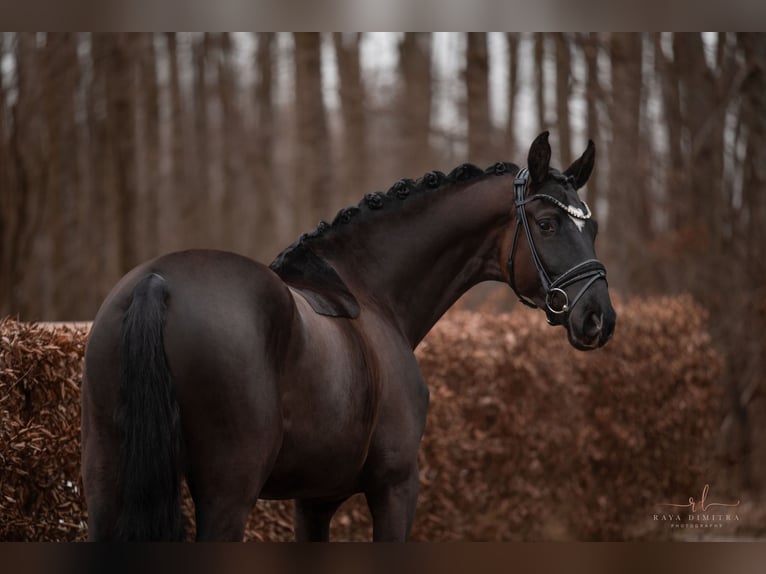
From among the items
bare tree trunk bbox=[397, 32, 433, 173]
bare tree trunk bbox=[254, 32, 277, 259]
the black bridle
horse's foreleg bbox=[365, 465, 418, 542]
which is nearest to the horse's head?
the black bridle

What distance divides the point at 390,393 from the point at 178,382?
113cm

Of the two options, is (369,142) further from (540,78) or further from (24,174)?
(24,174)

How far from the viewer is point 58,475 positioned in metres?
5.04

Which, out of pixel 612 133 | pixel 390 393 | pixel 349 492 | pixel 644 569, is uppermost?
pixel 612 133

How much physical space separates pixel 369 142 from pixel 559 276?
41.6 ft

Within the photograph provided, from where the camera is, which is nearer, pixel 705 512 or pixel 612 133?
pixel 705 512

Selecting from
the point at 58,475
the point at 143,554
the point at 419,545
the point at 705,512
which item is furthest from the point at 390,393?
the point at 705,512

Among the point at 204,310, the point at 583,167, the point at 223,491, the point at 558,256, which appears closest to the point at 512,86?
the point at 583,167

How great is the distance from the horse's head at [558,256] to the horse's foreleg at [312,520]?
131 centimetres

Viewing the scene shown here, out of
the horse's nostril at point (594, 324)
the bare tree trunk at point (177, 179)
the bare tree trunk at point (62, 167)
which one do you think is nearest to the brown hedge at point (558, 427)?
the horse's nostril at point (594, 324)

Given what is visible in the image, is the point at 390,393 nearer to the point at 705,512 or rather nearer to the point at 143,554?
the point at 143,554

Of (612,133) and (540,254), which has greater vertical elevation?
(612,133)

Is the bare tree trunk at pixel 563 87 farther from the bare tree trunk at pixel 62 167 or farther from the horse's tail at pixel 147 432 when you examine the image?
the horse's tail at pixel 147 432

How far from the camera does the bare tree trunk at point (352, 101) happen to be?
1394 centimetres
